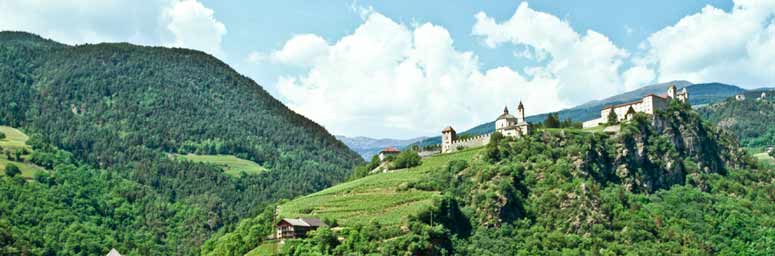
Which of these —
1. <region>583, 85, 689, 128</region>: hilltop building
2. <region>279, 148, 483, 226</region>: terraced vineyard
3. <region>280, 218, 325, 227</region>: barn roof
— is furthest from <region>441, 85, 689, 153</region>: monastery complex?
<region>280, 218, 325, 227</region>: barn roof

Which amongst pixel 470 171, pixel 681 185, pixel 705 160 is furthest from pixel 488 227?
pixel 705 160

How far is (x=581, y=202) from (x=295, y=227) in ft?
133

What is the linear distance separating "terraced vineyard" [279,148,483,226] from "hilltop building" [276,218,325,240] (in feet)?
14.7

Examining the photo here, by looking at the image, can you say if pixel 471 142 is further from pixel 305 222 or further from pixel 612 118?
pixel 305 222

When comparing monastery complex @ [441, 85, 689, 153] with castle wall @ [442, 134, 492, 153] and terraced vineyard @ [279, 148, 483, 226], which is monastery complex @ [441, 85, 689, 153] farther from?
terraced vineyard @ [279, 148, 483, 226]

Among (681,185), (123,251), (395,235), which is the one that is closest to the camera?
→ (395,235)

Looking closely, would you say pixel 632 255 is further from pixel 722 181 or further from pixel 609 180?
pixel 722 181

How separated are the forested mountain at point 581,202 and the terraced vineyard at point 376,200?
2.50ft

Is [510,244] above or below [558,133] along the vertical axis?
below

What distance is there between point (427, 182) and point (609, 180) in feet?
92.6

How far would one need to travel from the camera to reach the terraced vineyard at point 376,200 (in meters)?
124

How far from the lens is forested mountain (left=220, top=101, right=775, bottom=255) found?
120 metres

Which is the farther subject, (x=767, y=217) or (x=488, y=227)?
(x=767, y=217)

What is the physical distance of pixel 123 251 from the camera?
177125 mm
